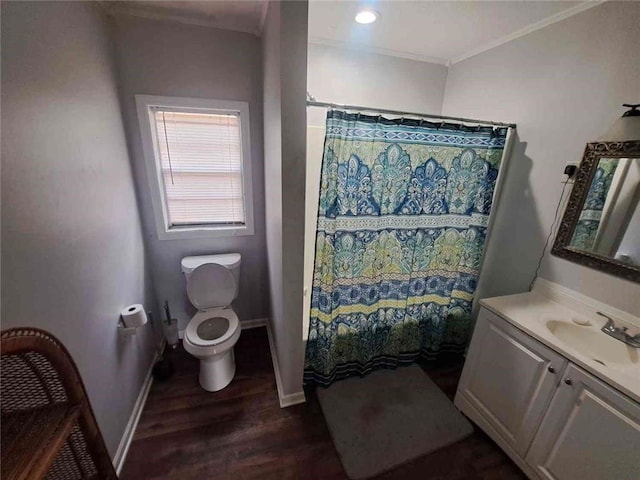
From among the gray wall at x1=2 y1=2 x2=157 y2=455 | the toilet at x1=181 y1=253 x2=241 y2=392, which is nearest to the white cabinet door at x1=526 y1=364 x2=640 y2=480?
the toilet at x1=181 y1=253 x2=241 y2=392

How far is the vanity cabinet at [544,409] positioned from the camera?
103 centimetres

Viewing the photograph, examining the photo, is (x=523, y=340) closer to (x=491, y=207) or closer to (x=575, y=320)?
(x=575, y=320)

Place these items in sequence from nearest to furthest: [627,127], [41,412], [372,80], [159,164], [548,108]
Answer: [41,412]
[627,127]
[548,108]
[159,164]
[372,80]

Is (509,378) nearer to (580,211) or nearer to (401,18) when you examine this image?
(580,211)

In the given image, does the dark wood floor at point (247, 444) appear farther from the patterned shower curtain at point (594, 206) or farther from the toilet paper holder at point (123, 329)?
the patterned shower curtain at point (594, 206)

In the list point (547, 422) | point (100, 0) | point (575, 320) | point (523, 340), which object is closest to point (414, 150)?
point (523, 340)

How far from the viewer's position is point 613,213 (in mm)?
1410

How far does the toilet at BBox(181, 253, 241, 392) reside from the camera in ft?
6.00

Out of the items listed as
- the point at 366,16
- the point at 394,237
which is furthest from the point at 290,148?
the point at 366,16

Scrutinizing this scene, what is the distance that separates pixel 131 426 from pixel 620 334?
2.74 meters

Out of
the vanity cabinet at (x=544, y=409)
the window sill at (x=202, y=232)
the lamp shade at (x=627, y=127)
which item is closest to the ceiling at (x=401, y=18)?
the lamp shade at (x=627, y=127)

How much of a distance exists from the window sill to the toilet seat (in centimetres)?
62

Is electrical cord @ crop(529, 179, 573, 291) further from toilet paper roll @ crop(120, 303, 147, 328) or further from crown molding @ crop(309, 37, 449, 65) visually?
toilet paper roll @ crop(120, 303, 147, 328)

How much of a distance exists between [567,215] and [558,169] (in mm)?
293
